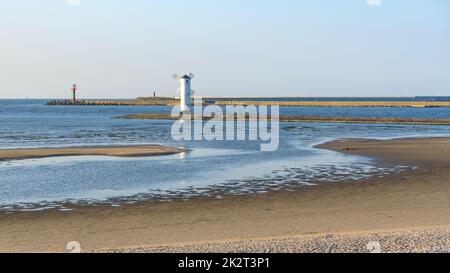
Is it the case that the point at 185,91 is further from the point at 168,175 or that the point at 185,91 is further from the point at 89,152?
the point at 168,175

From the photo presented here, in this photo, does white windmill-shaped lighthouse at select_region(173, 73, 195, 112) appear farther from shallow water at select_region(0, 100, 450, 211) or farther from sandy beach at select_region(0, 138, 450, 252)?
sandy beach at select_region(0, 138, 450, 252)

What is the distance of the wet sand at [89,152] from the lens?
29.5m

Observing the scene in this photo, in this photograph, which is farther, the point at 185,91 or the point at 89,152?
the point at 185,91

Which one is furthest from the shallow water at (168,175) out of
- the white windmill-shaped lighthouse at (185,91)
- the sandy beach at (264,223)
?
the white windmill-shaped lighthouse at (185,91)

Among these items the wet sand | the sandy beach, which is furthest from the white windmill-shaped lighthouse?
the sandy beach

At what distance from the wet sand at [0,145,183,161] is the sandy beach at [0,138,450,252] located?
14.0 m

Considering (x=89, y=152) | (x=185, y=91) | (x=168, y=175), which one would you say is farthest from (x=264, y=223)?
(x=185, y=91)

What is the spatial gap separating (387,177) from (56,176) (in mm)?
11577

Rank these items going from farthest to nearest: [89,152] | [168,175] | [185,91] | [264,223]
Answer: [185,91] → [89,152] → [168,175] → [264,223]

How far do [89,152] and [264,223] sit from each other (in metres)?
19.7

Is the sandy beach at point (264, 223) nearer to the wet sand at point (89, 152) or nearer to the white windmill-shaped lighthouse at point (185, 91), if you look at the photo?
the wet sand at point (89, 152)

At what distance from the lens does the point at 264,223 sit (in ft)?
43.8

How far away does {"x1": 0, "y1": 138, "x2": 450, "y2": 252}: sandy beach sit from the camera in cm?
969
